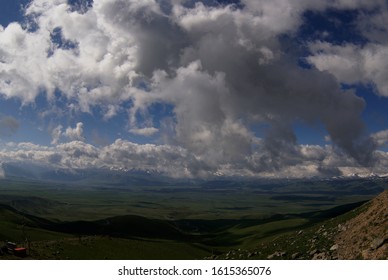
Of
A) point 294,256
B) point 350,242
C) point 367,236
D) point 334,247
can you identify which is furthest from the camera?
point 294,256

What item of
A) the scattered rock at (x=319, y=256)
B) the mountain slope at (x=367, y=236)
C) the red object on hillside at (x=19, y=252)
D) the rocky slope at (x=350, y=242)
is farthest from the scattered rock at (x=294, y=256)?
the red object on hillside at (x=19, y=252)

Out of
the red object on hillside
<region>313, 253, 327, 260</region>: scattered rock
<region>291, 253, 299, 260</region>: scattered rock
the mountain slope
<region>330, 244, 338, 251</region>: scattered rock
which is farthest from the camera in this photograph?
the red object on hillside

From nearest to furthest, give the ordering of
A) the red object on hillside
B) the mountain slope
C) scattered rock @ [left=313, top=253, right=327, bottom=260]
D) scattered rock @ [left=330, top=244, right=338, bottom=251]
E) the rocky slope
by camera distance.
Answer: the mountain slope, the rocky slope, scattered rock @ [left=313, top=253, right=327, bottom=260], scattered rock @ [left=330, top=244, right=338, bottom=251], the red object on hillside

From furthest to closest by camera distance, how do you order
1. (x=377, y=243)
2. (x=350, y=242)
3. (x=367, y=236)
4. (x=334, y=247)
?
(x=334, y=247), (x=350, y=242), (x=367, y=236), (x=377, y=243)

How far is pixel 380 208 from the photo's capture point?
168ft

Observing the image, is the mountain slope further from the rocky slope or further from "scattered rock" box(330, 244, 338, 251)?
"scattered rock" box(330, 244, 338, 251)

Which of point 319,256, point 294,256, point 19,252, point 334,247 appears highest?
point 334,247

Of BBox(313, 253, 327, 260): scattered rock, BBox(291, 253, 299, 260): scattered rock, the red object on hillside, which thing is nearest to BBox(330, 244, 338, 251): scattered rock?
BBox(313, 253, 327, 260): scattered rock

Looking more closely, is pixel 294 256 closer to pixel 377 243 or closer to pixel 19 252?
pixel 377 243

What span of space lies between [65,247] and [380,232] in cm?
9685

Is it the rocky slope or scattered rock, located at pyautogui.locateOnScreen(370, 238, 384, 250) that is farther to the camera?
the rocky slope

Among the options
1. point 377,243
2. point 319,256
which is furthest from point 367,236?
point 377,243

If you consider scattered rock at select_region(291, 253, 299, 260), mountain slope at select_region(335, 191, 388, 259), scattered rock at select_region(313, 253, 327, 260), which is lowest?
scattered rock at select_region(291, 253, 299, 260)
